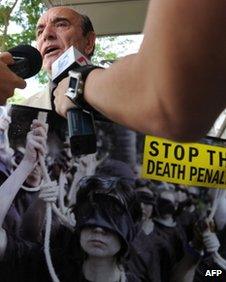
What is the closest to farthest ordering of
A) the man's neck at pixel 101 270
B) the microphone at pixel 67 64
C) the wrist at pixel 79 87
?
1. the wrist at pixel 79 87
2. the microphone at pixel 67 64
3. the man's neck at pixel 101 270

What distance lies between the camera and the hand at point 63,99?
96 centimetres

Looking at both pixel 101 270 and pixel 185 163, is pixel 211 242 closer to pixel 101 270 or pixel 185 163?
pixel 185 163

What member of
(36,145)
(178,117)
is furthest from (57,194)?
(178,117)

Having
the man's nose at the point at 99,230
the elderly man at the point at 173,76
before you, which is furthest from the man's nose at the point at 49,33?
the elderly man at the point at 173,76

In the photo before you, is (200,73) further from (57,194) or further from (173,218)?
(173,218)

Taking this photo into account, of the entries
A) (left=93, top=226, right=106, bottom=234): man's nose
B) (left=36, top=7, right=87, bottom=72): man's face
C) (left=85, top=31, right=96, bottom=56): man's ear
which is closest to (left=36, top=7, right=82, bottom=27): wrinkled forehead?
(left=36, top=7, right=87, bottom=72): man's face

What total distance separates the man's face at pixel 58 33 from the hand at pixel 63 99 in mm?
1666

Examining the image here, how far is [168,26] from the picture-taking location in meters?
0.68

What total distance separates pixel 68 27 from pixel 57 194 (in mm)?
1343

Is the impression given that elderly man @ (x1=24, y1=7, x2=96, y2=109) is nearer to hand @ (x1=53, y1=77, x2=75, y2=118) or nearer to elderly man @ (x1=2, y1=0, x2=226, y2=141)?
hand @ (x1=53, y1=77, x2=75, y2=118)

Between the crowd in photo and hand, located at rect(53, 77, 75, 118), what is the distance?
2.88 feet

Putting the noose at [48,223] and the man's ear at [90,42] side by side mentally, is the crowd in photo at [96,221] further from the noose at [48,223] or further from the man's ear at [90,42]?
the man's ear at [90,42]

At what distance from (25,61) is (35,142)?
26.0 inches

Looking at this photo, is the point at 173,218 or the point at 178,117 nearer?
the point at 178,117
